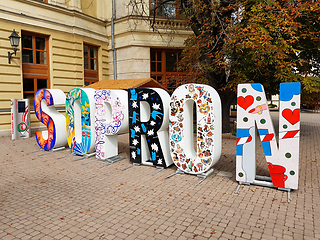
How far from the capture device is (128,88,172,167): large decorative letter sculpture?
7199 mm

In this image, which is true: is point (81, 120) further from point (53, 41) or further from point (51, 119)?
point (53, 41)

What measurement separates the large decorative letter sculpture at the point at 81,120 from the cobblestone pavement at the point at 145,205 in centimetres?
113

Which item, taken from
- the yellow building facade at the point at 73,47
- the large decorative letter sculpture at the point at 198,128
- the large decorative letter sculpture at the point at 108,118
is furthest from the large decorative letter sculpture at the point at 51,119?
the large decorative letter sculpture at the point at 198,128

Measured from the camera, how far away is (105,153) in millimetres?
8266

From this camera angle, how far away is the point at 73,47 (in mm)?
15117

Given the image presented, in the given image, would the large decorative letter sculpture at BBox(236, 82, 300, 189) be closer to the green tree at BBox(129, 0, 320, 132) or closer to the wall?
the green tree at BBox(129, 0, 320, 132)

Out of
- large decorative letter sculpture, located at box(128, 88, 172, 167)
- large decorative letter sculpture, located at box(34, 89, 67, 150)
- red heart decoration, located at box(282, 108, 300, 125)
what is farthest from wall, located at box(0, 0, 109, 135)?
red heart decoration, located at box(282, 108, 300, 125)

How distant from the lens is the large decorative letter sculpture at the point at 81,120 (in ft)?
27.7

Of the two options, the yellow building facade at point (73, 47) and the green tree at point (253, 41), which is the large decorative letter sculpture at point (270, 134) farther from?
the yellow building facade at point (73, 47)

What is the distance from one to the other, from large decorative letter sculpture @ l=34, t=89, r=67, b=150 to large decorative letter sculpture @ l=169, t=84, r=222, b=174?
4.78 metres

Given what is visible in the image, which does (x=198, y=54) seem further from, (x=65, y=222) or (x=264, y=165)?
Answer: (x=65, y=222)

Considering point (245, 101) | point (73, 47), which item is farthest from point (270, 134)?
point (73, 47)

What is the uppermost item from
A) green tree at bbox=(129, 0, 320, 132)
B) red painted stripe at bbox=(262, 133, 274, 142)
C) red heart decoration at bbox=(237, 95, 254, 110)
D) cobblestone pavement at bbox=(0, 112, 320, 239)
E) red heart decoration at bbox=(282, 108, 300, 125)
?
green tree at bbox=(129, 0, 320, 132)

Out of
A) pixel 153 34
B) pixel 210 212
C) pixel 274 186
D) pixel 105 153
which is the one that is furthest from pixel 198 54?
pixel 210 212
